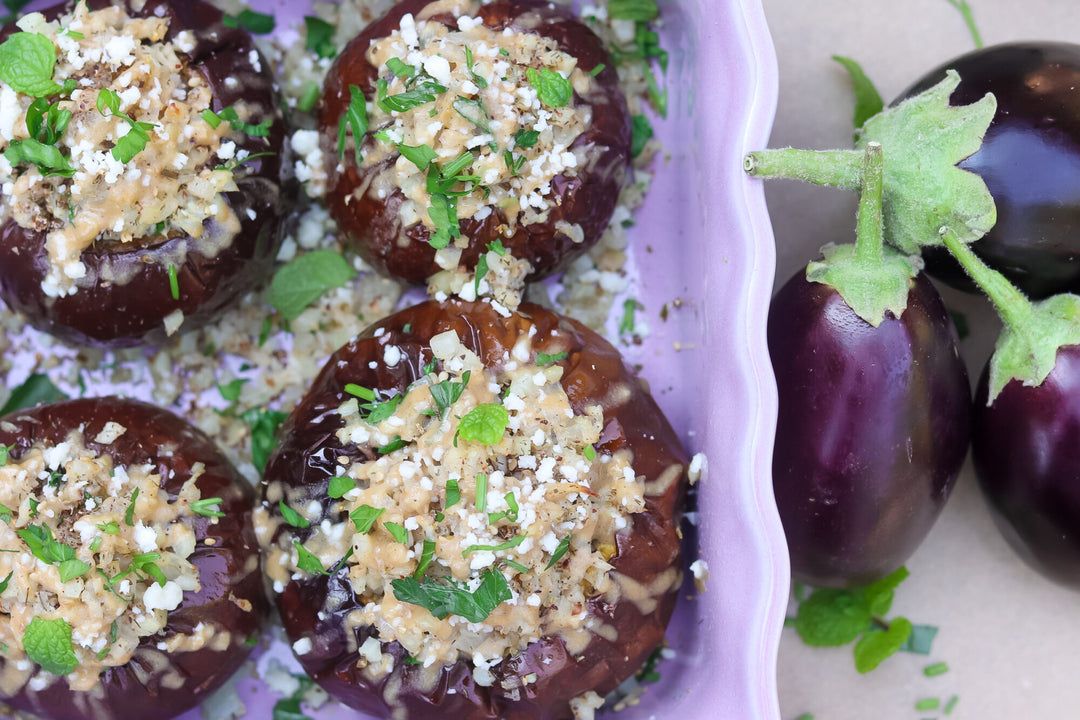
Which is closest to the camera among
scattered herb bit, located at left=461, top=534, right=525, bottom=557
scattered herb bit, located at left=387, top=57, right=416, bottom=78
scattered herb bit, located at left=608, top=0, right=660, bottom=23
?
scattered herb bit, located at left=461, top=534, right=525, bottom=557

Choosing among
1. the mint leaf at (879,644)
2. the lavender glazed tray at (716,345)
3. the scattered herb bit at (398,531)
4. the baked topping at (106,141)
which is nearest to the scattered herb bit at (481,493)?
the scattered herb bit at (398,531)

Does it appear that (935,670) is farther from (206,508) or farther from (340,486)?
(206,508)

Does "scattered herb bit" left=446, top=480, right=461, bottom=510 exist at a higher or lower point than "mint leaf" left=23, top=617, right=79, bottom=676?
higher

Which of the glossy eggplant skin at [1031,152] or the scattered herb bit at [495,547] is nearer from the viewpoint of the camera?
the scattered herb bit at [495,547]

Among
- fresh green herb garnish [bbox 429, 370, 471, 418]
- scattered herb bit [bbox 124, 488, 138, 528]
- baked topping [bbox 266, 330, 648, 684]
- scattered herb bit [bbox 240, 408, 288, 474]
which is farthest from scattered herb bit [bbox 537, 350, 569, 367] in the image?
scattered herb bit [bbox 124, 488, 138, 528]

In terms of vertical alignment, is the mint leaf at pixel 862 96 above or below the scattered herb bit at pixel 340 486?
above

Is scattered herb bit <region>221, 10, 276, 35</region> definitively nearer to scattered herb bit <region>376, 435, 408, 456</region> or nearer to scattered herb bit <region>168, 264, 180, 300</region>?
scattered herb bit <region>168, 264, 180, 300</region>

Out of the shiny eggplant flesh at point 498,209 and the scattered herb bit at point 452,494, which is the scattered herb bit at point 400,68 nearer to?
the shiny eggplant flesh at point 498,209

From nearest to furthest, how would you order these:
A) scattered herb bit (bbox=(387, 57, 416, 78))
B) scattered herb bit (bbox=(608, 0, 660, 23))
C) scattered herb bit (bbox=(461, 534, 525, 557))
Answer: scattered herb bit (bbox=(461, 534, 525, 557))
scattered herb bit (bbox=(387, 57, 416, 78))
scattered herb bit (bbox=(608, 0, 660, 23))
